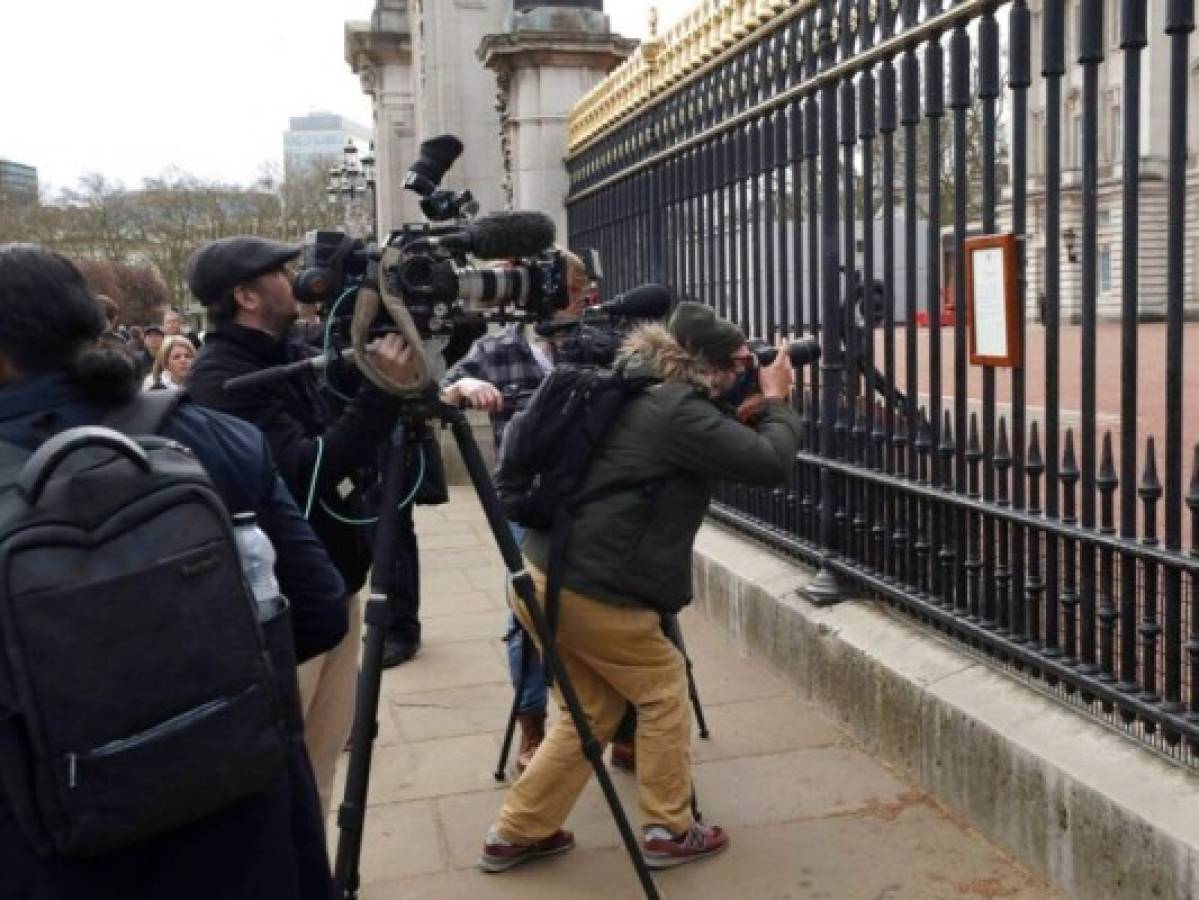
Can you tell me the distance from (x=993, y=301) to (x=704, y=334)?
0.95 meters

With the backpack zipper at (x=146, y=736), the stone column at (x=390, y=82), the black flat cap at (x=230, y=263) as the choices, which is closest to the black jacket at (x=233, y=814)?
the backpack zipper at (x=146, y=736)

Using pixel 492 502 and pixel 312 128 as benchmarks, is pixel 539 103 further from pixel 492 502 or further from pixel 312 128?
pixel 312 128

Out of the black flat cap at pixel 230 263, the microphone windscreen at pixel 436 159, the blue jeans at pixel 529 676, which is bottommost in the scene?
the blue jeans at pixel 529 676

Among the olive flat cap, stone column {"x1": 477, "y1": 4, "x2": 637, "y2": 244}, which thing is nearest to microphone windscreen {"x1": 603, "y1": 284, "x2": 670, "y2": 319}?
the olive flat cap

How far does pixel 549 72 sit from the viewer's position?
9.44m

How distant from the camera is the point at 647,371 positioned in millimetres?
3625

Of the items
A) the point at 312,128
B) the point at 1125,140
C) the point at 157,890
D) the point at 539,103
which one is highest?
the point at 312,128

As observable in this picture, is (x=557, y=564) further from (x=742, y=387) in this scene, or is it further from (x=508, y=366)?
(x=508, y=366)

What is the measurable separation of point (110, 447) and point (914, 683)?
118 inches

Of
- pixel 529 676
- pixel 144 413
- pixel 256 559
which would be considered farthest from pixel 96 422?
pixel 529 676

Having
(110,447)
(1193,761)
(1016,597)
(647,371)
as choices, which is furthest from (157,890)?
(1016,597)

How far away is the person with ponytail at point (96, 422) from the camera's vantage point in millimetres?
1939

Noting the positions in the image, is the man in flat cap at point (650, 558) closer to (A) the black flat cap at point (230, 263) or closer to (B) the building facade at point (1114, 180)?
(A) the black flat cap at point (230, 263)

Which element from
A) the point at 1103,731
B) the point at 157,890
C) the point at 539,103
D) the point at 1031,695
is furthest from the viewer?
the point at 539,103
